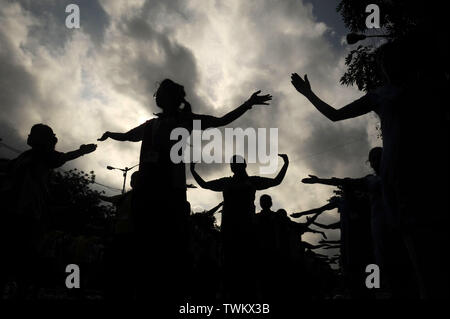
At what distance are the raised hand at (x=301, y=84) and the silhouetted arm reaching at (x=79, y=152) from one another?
8.81ft

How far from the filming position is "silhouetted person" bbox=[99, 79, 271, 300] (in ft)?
8.61

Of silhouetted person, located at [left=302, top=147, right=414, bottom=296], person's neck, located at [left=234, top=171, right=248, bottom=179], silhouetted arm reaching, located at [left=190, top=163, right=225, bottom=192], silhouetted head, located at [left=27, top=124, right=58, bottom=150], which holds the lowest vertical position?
silhouetted person, located at [left=302, top=147, right=414, bottom=296]

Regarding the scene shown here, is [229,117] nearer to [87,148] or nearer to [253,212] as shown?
[87,148]

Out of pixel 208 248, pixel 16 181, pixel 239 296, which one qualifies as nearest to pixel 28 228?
pixel 16 181

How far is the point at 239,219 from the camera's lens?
4.69m

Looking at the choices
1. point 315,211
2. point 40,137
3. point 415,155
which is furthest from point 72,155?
point 315,211

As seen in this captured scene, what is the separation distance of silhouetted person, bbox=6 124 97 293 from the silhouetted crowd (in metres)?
0.01

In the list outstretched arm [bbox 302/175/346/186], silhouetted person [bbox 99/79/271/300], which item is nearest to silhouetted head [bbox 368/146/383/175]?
outstretched arm [bbox 302/175/346/186]

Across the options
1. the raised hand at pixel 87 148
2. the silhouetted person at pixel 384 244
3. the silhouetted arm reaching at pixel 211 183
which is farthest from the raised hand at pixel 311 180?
the raised hand at pixel 87 148

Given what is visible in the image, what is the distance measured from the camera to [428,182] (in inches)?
70.2

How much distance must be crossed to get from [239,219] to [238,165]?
104 cm

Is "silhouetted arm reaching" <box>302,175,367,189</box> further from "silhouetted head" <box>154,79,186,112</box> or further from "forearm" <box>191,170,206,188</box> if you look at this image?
"silhouetted head" <box>154,79,186,112</box>

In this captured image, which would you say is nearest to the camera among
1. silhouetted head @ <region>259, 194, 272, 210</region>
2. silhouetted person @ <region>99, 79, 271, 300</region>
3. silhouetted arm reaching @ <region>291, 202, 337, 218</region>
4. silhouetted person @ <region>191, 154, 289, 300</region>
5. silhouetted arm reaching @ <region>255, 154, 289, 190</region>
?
silhouetted person @ <region>99, 79, 271, 300</region>

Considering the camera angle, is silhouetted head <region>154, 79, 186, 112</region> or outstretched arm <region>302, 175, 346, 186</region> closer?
silhouetted head <region>154, 79, 186, 112</region>
